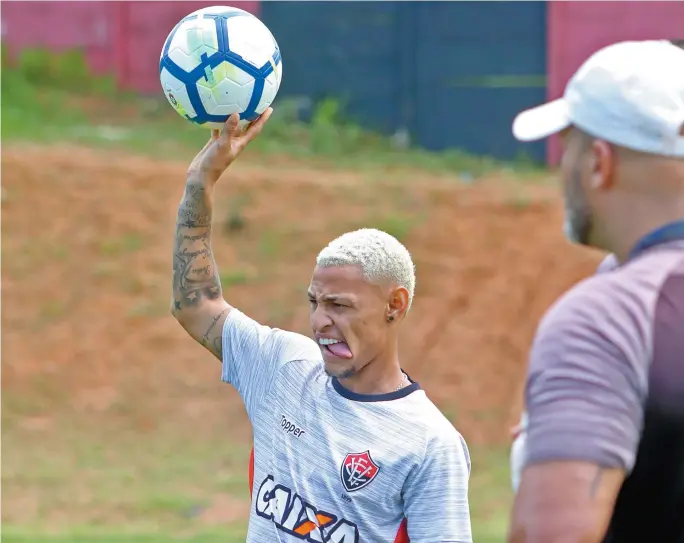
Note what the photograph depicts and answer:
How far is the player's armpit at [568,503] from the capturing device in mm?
2145

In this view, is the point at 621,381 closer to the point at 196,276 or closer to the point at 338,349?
the point at 338,349

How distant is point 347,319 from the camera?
11.9 ft

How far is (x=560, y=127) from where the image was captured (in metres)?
2.41

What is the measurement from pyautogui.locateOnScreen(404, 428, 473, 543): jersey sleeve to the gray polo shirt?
3.61ft

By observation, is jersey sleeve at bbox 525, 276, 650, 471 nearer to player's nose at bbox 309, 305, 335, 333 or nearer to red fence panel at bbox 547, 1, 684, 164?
player's nose at bbox 309, 305, 335, 333

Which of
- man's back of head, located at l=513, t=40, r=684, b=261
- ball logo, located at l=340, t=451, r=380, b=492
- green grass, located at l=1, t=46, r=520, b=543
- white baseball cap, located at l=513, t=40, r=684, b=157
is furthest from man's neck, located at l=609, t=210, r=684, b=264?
green grass, located at l=1, t=46, r=520, b=543

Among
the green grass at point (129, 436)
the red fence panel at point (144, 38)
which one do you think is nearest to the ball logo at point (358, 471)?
the green grass at point (129, 436)

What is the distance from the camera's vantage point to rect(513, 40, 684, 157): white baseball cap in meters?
2.29

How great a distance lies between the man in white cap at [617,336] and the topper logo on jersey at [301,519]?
3.92 ft

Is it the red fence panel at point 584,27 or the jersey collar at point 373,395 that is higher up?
the jersey collar at point 373,395

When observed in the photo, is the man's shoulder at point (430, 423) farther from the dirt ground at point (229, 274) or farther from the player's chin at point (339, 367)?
the dirt ground at point (229, 274)

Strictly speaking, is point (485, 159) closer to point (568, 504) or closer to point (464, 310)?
point (464, 310)

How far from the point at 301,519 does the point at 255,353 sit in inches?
24.1

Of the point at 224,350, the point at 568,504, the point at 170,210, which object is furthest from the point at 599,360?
the point at 170,210
